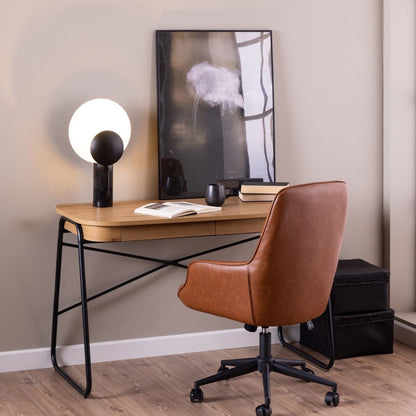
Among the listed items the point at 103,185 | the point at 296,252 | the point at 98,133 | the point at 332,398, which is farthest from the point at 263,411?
the point at 98,133

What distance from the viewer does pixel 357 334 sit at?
3.60m

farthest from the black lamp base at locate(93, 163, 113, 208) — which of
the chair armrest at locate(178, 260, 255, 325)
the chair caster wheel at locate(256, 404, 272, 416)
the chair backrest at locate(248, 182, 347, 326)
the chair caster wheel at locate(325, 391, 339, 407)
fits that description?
the chair caster wheel at locate(325, 391, 339, 407)

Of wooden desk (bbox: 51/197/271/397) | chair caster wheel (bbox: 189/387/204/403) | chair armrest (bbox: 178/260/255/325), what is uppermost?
wooden desk (bbox: 51/197/271/397)

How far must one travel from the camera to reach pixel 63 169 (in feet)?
11.3

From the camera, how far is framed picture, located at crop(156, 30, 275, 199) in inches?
139

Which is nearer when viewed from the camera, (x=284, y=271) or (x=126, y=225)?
(x=284, y=271)

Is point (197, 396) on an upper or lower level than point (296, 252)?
lower

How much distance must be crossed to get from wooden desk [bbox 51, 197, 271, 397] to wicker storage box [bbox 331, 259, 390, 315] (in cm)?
59

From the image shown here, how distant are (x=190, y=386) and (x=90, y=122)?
126 centimetres

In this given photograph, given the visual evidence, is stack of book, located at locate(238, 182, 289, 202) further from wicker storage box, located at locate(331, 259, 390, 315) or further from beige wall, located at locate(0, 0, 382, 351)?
wicker storage box, located at locate(331, 259, 390, 315)

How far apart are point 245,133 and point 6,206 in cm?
121

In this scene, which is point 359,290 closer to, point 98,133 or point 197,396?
point 197,396

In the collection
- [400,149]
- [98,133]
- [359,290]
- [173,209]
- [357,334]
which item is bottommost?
[357,334]

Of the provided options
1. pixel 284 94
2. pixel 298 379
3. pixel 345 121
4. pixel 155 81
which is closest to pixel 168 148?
pixel 155 81
